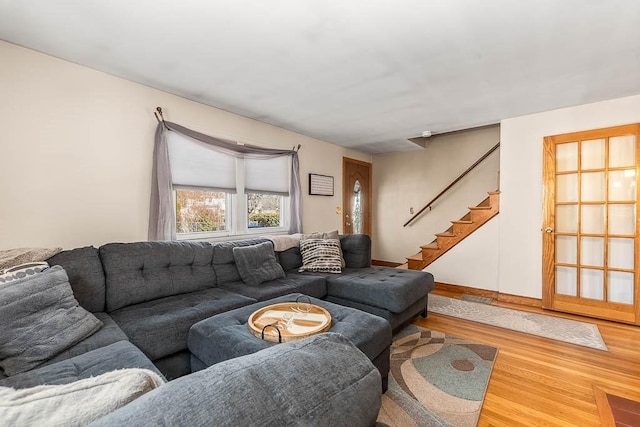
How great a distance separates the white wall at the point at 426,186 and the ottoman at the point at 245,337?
3.93 metres

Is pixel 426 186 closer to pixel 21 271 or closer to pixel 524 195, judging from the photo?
pixel 524 195

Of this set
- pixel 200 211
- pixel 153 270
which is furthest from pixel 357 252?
pixel 153 270

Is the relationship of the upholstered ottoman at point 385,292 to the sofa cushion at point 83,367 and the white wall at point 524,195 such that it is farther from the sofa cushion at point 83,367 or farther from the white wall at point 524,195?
the sofa cushion at point 83,367

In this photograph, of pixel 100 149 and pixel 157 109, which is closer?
pixel 100 149

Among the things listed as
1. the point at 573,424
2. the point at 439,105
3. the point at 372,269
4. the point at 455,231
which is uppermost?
the point at 439,105

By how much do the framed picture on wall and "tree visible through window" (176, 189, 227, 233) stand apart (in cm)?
146

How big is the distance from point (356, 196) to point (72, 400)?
5300 mm

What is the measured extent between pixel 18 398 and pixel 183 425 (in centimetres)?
31

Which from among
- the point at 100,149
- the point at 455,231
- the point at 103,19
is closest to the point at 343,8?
the point at 103,19

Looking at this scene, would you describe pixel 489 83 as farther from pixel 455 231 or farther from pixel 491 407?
pixel 491 407

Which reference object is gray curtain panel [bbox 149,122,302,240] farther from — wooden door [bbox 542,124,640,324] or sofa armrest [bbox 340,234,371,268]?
wooden door [bbox 542,124,640,324]

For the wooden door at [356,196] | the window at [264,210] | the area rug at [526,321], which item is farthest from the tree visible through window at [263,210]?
the area rug at [526,321]

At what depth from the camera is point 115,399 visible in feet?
1.58

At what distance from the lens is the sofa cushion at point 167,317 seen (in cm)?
172
